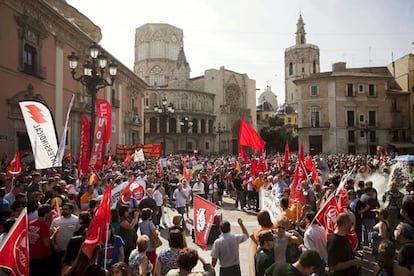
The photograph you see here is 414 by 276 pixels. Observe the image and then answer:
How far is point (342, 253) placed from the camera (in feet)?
14.8

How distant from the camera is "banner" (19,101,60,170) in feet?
27.7

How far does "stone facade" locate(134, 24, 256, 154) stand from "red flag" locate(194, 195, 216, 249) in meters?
53.9

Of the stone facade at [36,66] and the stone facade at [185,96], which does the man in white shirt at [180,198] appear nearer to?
the stone facade at [36,66]

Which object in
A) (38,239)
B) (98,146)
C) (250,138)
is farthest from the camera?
(250,138)

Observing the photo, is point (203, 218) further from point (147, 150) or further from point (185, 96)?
point (185, 96)

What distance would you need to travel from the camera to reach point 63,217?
5578 mm

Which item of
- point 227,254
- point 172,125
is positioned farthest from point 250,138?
point 172,125

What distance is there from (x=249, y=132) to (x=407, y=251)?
1096 cm

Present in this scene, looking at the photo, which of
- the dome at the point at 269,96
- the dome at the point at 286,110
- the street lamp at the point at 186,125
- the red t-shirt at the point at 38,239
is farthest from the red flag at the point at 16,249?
the dome at the point at 269,96

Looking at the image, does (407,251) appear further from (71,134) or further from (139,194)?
(71,134)

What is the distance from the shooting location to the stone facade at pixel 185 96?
6262 centimetres

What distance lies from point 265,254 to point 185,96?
60562mm

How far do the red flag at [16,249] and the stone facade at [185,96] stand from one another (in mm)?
56642

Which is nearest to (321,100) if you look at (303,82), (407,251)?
(303,82)
